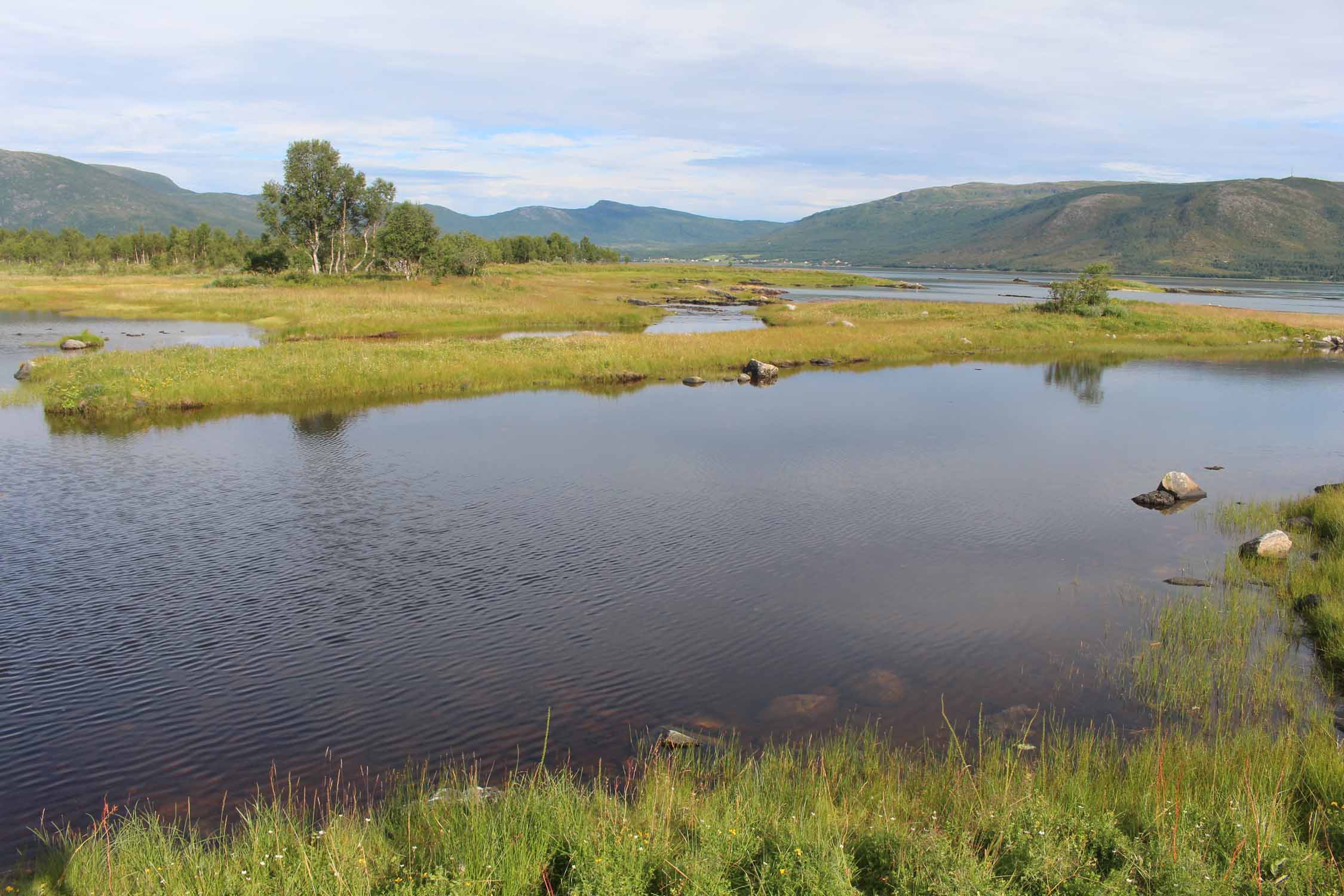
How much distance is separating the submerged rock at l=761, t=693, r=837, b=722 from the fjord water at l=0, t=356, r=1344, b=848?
0.39ft

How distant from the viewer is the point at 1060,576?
18.6 m

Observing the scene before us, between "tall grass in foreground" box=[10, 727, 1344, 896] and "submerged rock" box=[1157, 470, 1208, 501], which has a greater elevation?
"submerged rock" box=[1157, 470, 1208, 501]

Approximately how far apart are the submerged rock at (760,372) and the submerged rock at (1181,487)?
23.0m

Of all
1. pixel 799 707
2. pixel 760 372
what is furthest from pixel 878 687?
pixel 760 372

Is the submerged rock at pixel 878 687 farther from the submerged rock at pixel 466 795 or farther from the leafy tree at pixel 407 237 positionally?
the leafy tree at pixel 407 237

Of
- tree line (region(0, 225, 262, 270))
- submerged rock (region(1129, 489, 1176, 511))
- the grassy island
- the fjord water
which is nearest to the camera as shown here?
the fjord water

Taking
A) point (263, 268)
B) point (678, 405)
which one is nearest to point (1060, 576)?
point (678, 405)

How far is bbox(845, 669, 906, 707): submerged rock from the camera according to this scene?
42.9 ft

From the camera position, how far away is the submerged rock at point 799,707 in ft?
41.1

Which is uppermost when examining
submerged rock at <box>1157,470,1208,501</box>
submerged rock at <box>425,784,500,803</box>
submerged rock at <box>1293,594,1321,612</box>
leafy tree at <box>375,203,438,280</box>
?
leafy tree at <box>375,203,438,280</box>

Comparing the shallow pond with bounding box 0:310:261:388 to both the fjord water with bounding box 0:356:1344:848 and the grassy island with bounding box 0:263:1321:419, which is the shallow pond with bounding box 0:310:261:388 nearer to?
the grassy island with bounding box 0:263:1321:419

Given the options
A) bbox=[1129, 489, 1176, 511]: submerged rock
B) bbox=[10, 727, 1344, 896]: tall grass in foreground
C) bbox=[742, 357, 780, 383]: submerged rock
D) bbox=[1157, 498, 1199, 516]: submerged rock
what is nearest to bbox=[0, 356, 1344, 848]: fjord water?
bbox=[1157, 498, 1199, 516]: submerged rock

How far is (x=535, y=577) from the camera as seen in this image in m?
18.0

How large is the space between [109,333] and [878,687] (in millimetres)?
61072
